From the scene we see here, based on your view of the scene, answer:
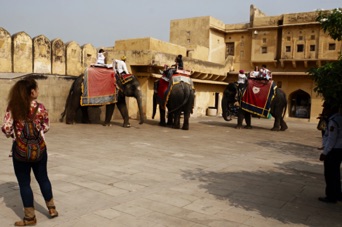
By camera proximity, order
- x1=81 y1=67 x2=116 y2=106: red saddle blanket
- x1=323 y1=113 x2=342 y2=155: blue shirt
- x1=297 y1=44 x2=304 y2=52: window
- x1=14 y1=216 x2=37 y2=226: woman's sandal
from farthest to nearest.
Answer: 1. x1=297 y1=44 x2=304 y2=52: window
2. x1=81 y1=67 x2=116 y2=106: red saddle blanket
3. x1=323 y1=113 x2=342 y2=155: blue shirt
4. x1=14 y1=216 x2=37 y2=226: woman's sandal

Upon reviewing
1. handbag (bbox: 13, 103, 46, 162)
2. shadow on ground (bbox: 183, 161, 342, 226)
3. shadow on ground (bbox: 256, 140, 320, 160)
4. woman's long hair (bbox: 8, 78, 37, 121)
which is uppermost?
woman's long hair (bbox: 8, 78, 37, 121)

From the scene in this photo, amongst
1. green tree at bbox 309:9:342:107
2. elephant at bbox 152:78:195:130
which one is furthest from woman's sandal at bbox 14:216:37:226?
elephant at bbox 152:78:195:130

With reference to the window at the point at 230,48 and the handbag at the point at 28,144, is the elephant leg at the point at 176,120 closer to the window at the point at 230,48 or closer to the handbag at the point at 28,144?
the handbag at the point at 28,144

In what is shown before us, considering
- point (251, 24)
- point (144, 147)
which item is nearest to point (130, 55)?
point (144, 147)

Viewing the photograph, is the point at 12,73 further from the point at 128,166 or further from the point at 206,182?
the point at 206,182

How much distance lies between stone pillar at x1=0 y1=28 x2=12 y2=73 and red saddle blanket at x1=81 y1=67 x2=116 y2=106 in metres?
2.55

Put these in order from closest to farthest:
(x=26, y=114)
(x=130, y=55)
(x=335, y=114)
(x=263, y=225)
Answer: (x=26, y=114)
(x=263, y=225)
(x=335, y=114)
(x=130, y=55)

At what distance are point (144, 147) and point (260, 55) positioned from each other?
19665mm

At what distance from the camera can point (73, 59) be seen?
13.3 meters

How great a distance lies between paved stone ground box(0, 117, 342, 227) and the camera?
3664mm

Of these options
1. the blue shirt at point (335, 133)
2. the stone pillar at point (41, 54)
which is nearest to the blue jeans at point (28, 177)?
the blue shirt at point (335, 133)

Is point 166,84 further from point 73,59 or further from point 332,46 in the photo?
point 332,46

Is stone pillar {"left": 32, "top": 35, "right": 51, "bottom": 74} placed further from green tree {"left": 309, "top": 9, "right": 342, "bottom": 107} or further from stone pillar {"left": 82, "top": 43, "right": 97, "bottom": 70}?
green tree {"left": 309, "top": 9, "right": 342, "bottom": 107}

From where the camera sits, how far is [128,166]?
587 cm
